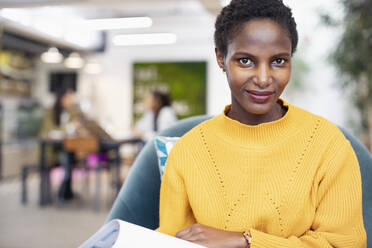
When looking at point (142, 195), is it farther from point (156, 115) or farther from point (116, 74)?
point (116, 74)

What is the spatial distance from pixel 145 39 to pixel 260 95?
26.5ft

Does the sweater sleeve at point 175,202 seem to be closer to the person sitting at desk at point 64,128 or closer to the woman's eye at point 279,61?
the woman's eye at point 279,61

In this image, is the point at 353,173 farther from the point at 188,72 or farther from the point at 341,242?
the point at 188,72

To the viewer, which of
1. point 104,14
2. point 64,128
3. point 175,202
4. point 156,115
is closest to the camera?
point 175,202

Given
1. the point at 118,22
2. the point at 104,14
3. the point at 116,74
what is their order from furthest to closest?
1. the point at 116,74
2. the point at 104,14
3. the point at 118,22

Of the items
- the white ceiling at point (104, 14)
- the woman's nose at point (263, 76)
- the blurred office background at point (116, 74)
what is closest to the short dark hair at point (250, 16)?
the woman's nose at point (263, 76)

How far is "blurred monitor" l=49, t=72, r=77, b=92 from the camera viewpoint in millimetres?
9695

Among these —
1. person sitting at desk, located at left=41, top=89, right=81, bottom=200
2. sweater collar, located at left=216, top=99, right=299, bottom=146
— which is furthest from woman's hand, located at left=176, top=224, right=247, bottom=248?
person sitting at desk, located at left=41, top=89, right=81, bottom=200

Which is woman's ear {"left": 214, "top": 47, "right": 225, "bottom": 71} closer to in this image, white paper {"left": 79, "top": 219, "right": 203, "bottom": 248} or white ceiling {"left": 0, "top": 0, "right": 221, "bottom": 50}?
white paper {"left": 79, "top": 219, "right": 203, "bottom": 248}

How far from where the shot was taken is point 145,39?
28.4 feet

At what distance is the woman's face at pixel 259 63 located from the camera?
0.87 metres

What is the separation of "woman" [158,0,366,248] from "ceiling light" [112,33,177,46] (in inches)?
302

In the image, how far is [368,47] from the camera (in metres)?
4.68

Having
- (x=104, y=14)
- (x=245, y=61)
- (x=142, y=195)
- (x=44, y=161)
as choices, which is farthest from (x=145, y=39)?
(x=245, y=61)
